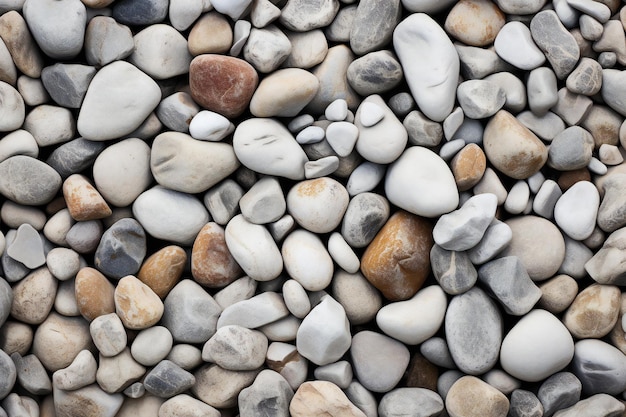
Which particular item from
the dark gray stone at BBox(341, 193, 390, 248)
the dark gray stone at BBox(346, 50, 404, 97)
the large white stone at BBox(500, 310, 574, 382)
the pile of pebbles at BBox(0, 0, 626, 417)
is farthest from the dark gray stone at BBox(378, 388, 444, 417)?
the dark gray stone at BBox(346, 50, 404, 97)

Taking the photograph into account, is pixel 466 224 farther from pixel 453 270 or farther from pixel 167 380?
pixel 167 380

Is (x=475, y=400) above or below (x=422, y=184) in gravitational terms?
below

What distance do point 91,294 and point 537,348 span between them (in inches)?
24.8

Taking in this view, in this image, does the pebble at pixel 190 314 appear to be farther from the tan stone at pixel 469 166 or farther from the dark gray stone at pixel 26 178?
the tan stone at pixel 469 166

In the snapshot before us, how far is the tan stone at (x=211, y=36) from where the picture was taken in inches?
41.8

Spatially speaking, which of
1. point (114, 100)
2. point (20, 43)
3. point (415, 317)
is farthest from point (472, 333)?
point (20, 43)

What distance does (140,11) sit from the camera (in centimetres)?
109

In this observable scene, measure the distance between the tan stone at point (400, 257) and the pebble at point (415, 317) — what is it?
21mm

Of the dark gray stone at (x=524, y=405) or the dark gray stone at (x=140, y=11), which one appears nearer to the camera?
the dark gray stone at (x=524, y=405)

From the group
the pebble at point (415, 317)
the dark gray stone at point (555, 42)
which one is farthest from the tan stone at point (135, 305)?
the dark gray stone at point (555, 42)

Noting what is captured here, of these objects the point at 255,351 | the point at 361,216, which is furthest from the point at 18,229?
the point at 361,216

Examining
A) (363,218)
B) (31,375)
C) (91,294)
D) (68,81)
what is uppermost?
(68,81)

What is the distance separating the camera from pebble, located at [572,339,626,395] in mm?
999

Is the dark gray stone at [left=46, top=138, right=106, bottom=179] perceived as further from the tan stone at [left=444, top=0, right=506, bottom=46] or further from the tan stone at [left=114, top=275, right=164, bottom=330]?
the tan stone at [left=444, top=0, right=506, bottom=46]
